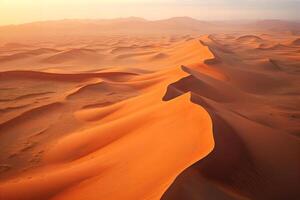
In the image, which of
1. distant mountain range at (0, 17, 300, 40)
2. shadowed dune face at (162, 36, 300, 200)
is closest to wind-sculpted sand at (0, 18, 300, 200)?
shadowed dune face at (162, 36, 300, 200)

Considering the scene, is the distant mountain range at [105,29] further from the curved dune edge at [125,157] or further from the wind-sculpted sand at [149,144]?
the curved dune edge at [125,157]

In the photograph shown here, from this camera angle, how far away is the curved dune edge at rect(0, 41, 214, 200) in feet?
11.4

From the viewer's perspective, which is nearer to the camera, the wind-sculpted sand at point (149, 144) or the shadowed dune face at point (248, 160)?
the shadowed dune face at point (248, 160)

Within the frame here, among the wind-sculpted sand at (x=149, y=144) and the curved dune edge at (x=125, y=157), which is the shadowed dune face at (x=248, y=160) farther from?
the curved dune edge at (x=125, y=157)

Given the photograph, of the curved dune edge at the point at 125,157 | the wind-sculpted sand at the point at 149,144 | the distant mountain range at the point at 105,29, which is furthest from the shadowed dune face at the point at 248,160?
the distant mountain range at the point at 105,29

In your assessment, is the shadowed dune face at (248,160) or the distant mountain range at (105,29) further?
the distant mountain range at (105,29)

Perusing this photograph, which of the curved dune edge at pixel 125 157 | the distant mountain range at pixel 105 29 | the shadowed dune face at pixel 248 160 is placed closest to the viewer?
the shadowed dune face at pixel 248 160

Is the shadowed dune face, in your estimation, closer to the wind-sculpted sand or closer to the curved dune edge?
the wind-sculpted sand

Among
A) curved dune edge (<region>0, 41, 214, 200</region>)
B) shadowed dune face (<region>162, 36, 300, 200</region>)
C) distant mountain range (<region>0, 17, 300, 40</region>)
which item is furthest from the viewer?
distant mountain range (<region>0, 17, 300, 40</region>)

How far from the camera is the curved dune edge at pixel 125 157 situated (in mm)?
3467

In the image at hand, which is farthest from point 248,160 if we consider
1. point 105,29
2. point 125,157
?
point 105,29

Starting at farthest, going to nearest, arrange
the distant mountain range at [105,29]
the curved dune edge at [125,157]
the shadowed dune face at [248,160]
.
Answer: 1. the distant mountain range at [105,29]
2. the curved dune edge at [125,157]
3. the shadowed dune face at [248,160]

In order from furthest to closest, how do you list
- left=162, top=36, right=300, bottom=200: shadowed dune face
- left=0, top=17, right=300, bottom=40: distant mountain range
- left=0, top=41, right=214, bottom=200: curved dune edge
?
left=0, top=17, right=300, bottom=40: distant mountain range, left=0, top=41, right=214, bottom=200: curved dune edge, left=162, top=36, right=300, bottom=200: shadowed dune face

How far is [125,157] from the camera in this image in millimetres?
4234
